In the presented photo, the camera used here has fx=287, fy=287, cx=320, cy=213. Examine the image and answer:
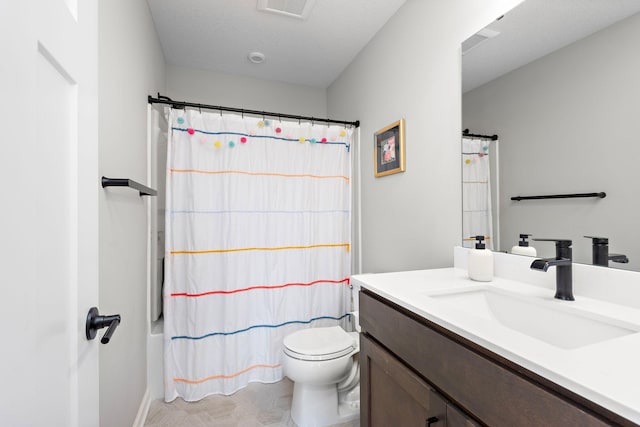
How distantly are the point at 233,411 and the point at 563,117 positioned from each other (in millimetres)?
2180

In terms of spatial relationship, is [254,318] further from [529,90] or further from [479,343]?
[529,90]

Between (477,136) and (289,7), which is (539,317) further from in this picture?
(289,7)

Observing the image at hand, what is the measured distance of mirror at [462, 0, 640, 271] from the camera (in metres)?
0.87

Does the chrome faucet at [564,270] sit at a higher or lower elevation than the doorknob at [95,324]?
higher

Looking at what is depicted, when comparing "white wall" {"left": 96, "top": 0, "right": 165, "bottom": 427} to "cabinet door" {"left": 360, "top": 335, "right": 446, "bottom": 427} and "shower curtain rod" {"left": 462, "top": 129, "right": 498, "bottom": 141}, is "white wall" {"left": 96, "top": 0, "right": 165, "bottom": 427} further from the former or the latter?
"shower curtain rod" {"left": 462, "top": 129, "right": 498, "bottom": 141}

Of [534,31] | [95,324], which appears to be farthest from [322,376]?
[534,31]

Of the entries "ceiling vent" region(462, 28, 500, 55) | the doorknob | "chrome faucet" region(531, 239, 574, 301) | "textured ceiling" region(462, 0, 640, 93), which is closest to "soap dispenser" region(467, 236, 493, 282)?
"chrome faucet" region(531, 239, 574, 301)

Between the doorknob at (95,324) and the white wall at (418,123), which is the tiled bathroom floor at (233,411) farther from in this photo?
the doorknob at (95,324)

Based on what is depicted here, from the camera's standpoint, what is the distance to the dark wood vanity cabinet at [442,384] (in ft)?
1.68

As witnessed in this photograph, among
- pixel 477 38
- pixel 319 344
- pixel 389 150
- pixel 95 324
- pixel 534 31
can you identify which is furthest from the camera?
pixel 389 150

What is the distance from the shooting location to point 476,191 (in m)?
1.36

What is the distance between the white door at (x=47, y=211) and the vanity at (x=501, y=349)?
82 centimetres

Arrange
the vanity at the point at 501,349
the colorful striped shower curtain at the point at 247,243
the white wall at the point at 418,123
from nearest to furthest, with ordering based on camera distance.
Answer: the vanity at the point at 501,349
the white wall at the point at 418,123
the colorful striped shower curtain at the point at 247,243

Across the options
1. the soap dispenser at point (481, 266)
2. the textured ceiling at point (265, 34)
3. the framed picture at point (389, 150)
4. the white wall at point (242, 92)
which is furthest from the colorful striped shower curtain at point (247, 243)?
the soap dispenser at point (481, 266)
